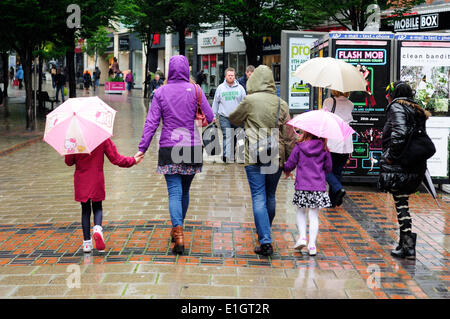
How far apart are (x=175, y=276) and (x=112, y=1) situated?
17946mm

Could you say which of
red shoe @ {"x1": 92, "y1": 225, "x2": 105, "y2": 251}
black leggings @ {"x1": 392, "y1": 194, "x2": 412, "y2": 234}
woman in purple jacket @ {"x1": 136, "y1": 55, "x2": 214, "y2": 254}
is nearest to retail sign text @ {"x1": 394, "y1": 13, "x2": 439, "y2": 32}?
black leggings @ {"x1": 392, "y1": 194, "x2": 412, "y2": 234}

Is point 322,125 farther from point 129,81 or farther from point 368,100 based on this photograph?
point 129,81

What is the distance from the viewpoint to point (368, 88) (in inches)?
378

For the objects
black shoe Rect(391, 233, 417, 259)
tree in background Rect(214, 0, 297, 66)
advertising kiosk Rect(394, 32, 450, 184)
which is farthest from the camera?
tree in background Rect(214, 0, 297, 66)

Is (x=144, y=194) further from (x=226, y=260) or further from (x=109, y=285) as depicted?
(x=109, y=285)

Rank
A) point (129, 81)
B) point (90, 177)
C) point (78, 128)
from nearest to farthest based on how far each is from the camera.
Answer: point (78, 128)
point (90, 177)
point (129, 81)

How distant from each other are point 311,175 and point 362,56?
427 cm

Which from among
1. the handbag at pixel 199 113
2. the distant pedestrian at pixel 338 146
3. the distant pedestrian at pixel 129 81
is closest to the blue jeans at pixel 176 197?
the handbag at pixel 199 113

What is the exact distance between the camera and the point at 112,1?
2131 centimetres

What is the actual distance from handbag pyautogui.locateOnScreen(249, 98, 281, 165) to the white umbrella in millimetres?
1795

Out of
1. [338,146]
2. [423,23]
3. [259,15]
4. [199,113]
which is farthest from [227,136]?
[259,15]

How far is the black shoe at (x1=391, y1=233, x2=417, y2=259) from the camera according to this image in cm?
598

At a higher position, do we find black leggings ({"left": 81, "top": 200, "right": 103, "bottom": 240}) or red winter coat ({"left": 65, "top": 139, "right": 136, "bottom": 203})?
red winter coat ({"left": 65, "top": 139, "right": 136, "bottom": 203})

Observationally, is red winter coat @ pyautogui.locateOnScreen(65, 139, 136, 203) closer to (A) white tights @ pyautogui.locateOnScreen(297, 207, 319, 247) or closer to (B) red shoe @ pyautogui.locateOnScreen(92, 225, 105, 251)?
(B) red shoe @ pyautogui.locateOnScreen(92, 225, 105, 251)
